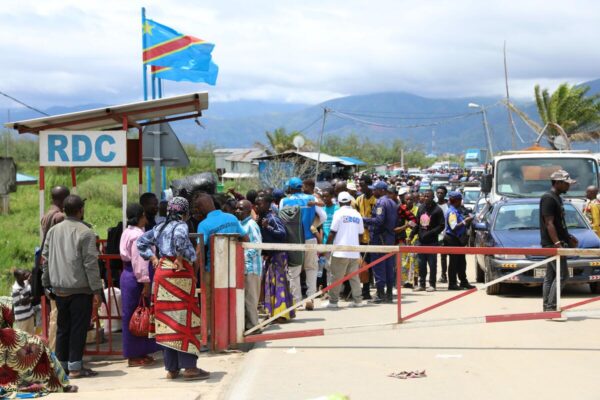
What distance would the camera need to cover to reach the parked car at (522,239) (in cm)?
1119

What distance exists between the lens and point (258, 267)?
29.0ft

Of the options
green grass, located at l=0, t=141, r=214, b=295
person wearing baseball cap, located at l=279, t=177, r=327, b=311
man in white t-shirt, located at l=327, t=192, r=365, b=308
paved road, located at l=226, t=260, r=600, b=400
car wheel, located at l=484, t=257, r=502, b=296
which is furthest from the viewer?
green grass, located at l=0, t=141, r=214, b=295

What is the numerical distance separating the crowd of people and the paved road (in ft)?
2.02

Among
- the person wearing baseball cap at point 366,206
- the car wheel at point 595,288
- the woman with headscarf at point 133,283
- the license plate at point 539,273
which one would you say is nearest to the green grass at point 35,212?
the person wearing baseball cap at point 366,206

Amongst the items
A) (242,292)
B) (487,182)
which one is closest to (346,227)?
(242,292)

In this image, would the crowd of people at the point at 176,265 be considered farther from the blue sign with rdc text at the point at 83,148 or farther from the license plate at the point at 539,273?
the license plate at the point at 539,273

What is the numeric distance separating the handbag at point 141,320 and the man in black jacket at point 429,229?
6.45 m

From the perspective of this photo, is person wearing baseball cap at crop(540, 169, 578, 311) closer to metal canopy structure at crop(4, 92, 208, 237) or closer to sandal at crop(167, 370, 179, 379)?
metal canopy structure at crop(4, 92, 208, 237)

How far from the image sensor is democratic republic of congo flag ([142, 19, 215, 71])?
582 inches

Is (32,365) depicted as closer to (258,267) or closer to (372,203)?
(258,267)

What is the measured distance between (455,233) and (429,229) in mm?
452

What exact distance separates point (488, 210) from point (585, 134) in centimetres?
4085

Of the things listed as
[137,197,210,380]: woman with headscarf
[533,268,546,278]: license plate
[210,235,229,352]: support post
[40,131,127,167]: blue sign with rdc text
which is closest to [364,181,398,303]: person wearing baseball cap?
[533,268,546,278]: license plate

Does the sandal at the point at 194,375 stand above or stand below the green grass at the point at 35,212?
below
